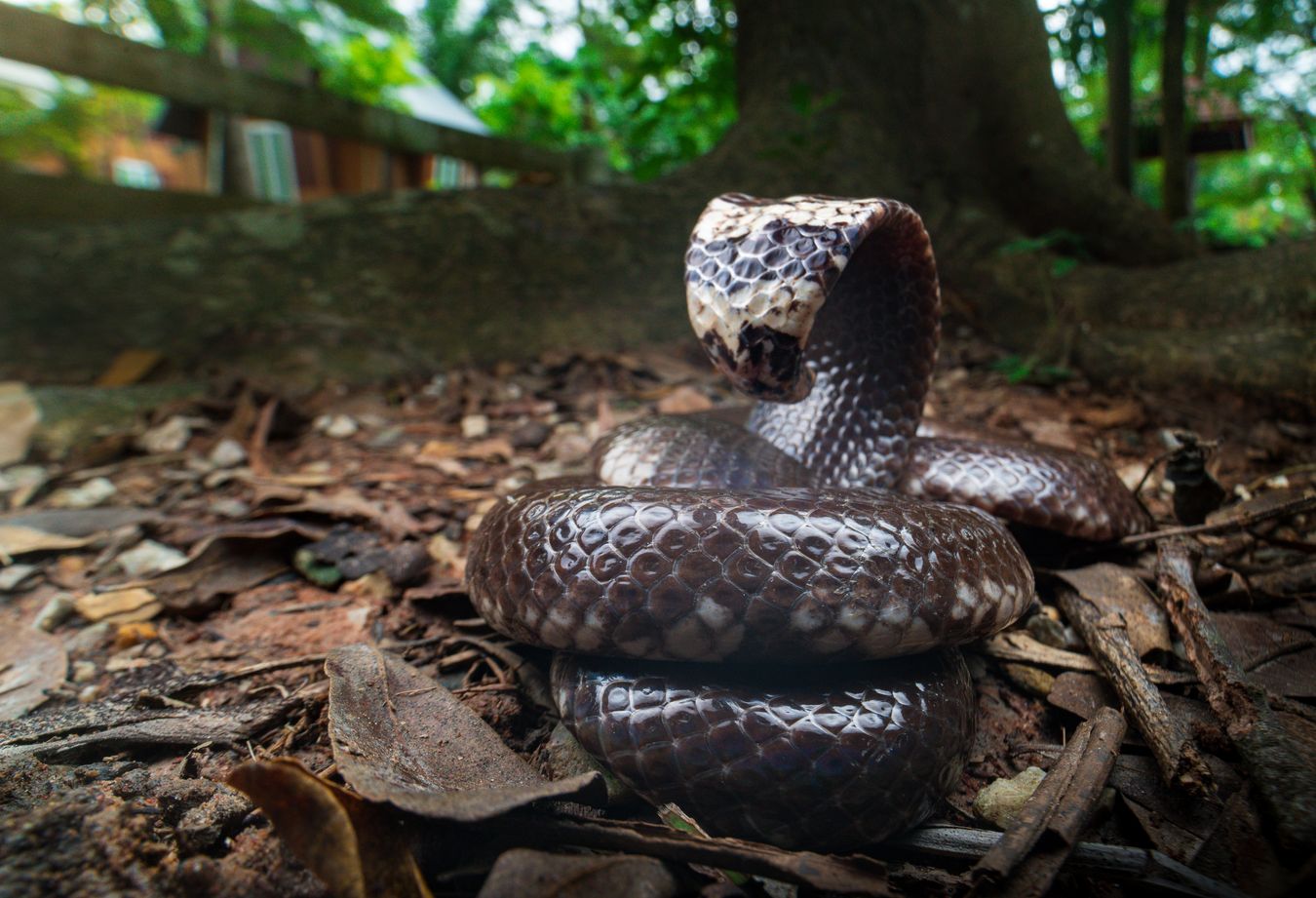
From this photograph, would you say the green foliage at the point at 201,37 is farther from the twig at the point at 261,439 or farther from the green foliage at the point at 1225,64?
the green foliage at the point at 1225,64

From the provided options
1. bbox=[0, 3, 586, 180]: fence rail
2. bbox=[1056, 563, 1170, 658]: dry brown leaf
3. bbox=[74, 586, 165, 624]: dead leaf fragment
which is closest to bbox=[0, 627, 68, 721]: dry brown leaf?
bbox=[74, 586, 165, 624]: dead leaf fragment

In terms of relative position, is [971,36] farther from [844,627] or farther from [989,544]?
[844,627]

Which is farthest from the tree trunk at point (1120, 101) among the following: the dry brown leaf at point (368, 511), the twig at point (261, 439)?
the twig at point (261, 439)

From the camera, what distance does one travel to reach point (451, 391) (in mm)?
4816

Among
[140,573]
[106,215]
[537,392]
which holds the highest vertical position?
[106,215]

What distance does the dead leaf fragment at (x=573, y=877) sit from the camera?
1252 mm

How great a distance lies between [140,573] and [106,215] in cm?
417

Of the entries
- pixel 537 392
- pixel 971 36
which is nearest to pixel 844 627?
pixel 537 392

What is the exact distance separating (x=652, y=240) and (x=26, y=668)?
4.52 m

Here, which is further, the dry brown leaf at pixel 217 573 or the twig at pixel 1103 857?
the dry brown leaf at pixel 217 573

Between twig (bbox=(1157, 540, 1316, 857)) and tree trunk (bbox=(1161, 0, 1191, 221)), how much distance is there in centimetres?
677

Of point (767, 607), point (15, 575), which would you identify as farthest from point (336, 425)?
point (767, 607)

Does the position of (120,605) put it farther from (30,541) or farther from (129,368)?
(129,368)

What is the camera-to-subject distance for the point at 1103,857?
141 centimetres
